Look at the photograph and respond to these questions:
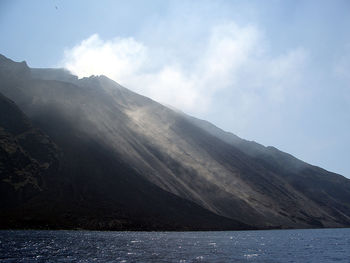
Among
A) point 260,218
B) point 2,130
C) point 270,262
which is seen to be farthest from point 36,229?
point 260,218

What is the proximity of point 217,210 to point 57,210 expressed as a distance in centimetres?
8160

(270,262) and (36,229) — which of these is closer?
(270,262)

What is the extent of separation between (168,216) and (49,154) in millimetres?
67918

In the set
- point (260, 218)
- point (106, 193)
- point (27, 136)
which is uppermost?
point (27, 136)

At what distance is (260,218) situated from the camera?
19812 cm

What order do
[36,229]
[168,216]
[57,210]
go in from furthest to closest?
A: [168,216] → [57,210] → [36,229]

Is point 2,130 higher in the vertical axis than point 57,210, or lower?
higher

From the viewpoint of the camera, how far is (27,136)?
181 meters

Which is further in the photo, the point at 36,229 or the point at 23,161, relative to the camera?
the point at 23,161

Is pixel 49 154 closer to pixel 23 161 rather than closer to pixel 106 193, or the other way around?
pixel 23 161

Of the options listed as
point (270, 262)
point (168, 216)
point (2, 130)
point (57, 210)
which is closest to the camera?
point (270, 262)

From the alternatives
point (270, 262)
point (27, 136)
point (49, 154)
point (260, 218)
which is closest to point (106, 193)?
point (49, 154)

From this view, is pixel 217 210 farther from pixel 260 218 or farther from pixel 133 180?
pixel 133 180

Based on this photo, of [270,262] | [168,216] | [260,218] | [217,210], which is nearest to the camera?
[270,262]
